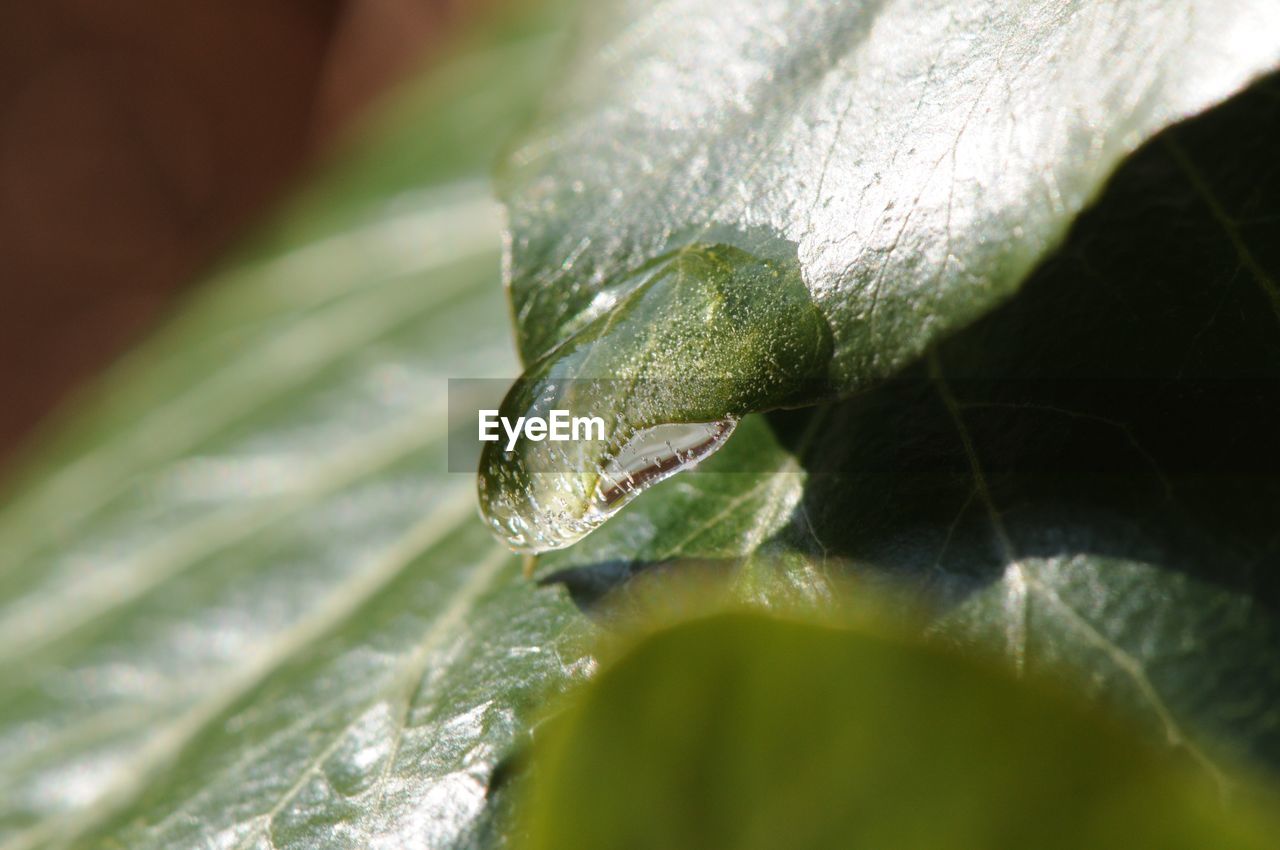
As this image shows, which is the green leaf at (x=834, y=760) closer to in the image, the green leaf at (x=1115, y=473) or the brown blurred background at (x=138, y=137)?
the green leaf at (x=1115, y=473)

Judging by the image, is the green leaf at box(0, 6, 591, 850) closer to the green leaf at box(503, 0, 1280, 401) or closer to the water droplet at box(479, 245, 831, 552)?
the water droplet at box(479, 245, 831, 552)

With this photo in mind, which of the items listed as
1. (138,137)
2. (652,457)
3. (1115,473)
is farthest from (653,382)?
(138,137)

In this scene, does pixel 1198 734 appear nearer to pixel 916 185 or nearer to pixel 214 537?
pixel 916 185

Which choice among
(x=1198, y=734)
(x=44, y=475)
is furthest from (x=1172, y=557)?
(x=44, y=475)

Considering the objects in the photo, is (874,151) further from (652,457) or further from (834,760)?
(834,760)

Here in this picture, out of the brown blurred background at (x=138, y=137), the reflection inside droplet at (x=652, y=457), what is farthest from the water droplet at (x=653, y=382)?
the brown blurred background at (x=138, y=137)

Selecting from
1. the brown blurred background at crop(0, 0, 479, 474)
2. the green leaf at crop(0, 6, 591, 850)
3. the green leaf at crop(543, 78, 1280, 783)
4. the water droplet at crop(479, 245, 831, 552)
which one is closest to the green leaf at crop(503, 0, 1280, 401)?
the water droplet at crop(479, 245, 831, 552)

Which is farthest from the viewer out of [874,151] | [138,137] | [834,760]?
[138,137]
